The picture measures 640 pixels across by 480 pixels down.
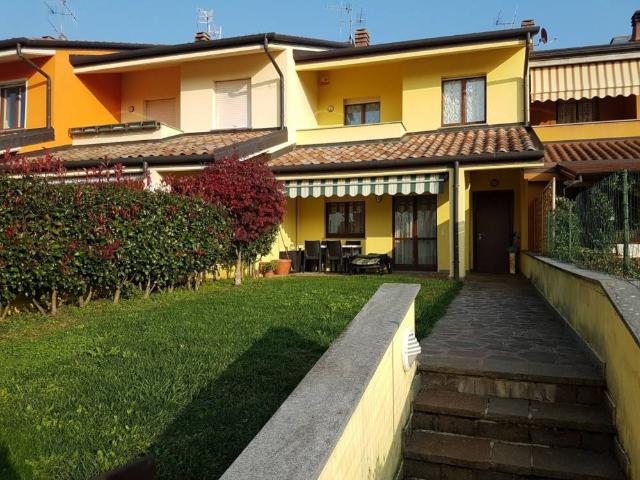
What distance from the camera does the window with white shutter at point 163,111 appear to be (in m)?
20.6

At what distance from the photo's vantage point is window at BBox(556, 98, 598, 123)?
17.5 m

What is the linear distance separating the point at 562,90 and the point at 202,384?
620 inches

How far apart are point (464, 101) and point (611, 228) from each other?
41.8 feet

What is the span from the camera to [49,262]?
8211 mm

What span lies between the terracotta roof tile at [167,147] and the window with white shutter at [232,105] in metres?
0.47

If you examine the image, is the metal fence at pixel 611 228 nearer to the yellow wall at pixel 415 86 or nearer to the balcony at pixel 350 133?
the balcony at pixel 350 133

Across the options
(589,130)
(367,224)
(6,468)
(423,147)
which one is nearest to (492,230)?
(423,147)

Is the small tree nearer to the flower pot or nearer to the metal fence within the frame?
the flower pot

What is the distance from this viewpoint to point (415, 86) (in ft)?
58.7

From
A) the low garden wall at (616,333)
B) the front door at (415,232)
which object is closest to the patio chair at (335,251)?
the front door at (415,232)

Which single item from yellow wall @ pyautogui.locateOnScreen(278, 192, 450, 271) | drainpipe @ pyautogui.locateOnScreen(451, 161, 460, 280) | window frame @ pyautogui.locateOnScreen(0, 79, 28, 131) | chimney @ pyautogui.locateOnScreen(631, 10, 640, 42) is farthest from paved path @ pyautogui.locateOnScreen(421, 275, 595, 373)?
window frame @ pyautogui.locateOnScreen(0, 79, 28, 131)

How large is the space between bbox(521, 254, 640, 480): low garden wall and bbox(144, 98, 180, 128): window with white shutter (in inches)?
685

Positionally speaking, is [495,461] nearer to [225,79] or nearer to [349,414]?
[349,414]

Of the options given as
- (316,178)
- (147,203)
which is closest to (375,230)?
(316,178)
